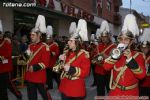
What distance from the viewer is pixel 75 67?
21.5ft

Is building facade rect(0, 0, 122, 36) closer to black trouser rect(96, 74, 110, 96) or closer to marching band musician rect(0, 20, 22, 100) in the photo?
marching band musician rect(0, 20, 22, 100)

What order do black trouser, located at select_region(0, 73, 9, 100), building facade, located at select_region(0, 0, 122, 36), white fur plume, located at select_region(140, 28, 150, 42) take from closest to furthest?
1. white fur plume, located at select_region(140, 28, 150, 42)
2. black trouser, located at select_region(0, 73, 9, 100)
3. building facade, located at select_region(0, 0, 122, 36)

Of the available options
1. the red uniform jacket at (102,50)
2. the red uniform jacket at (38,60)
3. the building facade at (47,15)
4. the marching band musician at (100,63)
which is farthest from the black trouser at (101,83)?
the building facade at (47,15)

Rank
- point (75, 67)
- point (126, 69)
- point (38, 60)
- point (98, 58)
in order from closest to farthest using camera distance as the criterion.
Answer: point (126, 69) < point (75, 67) < point (38, 60) < point (98, 58)

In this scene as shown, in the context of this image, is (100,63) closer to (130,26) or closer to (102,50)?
(102,50)

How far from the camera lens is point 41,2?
16234 mm

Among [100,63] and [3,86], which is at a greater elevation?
[100,63]

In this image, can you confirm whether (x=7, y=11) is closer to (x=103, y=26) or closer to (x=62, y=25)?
(x=103, y=26)

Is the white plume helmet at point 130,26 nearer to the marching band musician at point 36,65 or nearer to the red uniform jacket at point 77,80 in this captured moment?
the red uniform jacket at point 77,80

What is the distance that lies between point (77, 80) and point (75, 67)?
0.99 feet

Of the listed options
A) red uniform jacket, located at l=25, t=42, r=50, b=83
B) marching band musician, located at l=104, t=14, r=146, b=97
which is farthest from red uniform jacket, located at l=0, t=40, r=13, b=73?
marching band musician, located at l=104, t=14, r=146, b=97

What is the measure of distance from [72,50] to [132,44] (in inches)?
47.8

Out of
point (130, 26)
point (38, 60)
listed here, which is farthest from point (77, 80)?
point (38, 60)

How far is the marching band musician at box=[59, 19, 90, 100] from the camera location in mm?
6613
